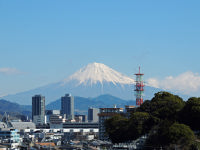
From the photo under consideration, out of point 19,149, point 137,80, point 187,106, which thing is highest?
point 137,80

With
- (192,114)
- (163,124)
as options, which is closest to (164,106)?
(192,114)

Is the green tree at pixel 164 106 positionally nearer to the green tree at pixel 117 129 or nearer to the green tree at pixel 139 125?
the green tree at pixel 139 125

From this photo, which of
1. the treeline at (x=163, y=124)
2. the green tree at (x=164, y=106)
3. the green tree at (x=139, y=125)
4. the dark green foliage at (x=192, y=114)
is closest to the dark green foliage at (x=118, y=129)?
the treeline at (x=163, y=124)

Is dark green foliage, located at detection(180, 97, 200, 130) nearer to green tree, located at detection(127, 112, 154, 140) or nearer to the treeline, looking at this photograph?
the treeline

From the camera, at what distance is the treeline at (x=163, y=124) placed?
63.5 m

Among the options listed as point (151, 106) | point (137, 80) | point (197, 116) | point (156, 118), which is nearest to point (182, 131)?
point (197, 116)

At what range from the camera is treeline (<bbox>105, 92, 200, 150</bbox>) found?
63500mm

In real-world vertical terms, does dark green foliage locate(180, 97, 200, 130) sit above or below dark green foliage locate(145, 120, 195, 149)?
above

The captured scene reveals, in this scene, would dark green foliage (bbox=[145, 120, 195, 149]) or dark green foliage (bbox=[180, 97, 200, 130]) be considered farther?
dark green foliage (bbox=[180, 97, 200, 130])

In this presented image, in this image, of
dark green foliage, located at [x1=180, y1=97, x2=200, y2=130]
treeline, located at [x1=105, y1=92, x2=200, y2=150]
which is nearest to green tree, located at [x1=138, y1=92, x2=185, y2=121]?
treeline, located at [x1=105, y1=92, x2=200, y2=150]

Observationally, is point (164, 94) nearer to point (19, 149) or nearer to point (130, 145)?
point (130, 145)

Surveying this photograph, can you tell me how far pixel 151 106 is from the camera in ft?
277

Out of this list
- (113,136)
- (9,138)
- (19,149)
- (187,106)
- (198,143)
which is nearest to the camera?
(198,143)

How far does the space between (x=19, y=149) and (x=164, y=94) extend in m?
25.4
